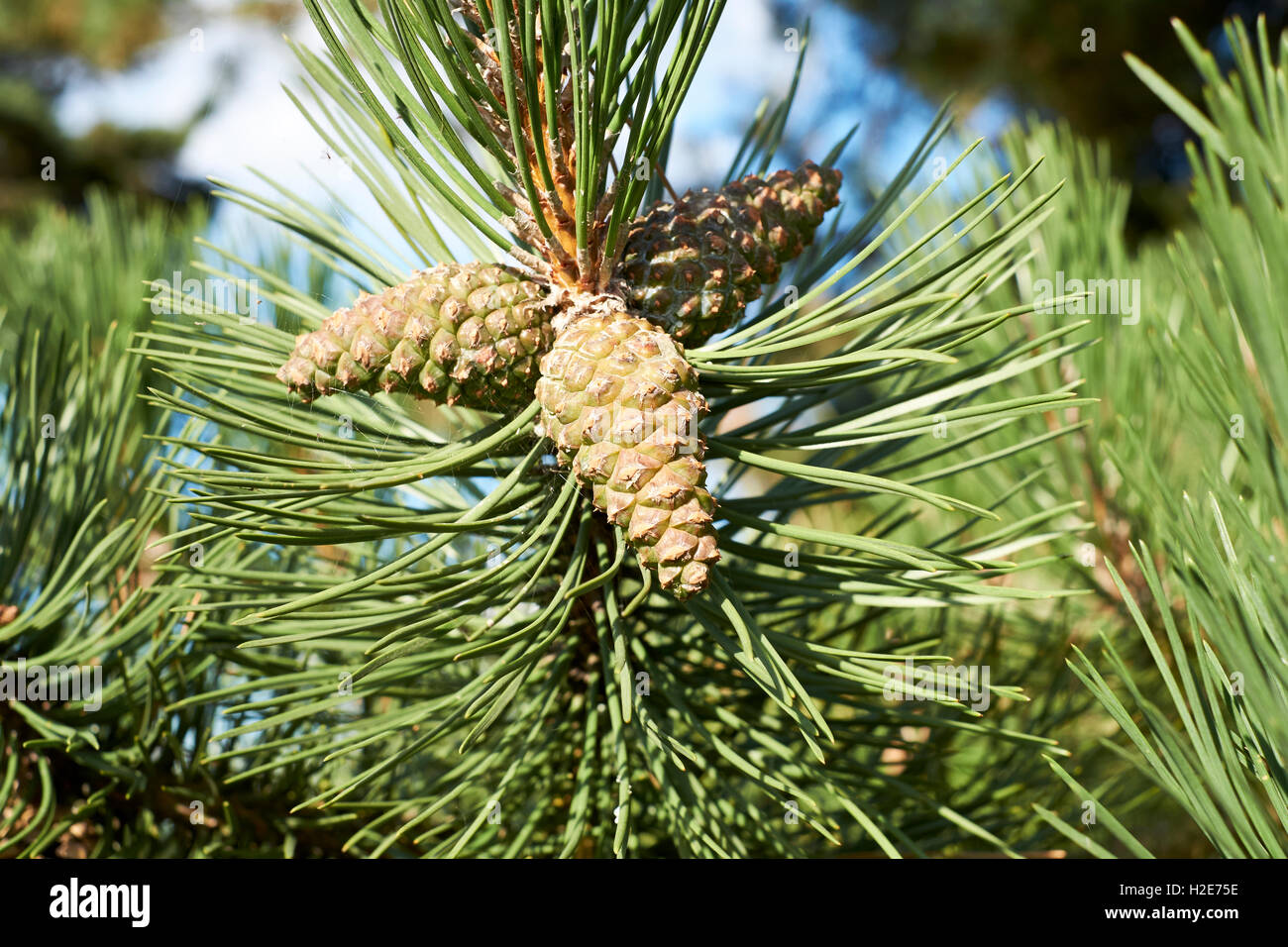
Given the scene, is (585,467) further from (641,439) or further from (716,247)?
(716,247)

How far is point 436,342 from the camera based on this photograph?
380mm

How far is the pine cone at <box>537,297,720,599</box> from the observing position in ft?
1.15

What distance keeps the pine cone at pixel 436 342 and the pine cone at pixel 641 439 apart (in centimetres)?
3

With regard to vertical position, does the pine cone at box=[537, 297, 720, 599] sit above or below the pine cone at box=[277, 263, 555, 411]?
below

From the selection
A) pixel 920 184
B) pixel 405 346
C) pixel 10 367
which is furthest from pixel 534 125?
pixel 920 184

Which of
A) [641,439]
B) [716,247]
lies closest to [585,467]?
[641,439]

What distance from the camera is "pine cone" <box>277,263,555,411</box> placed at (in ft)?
1.24

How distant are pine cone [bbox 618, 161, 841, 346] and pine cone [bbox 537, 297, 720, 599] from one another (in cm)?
5

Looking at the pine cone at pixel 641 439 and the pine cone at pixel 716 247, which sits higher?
the pine cone at pixel 716 247

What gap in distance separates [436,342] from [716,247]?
133 mm

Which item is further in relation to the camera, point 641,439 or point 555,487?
point 555,487

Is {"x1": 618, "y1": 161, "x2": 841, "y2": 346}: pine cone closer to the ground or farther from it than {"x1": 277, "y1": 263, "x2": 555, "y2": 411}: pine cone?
farther from it

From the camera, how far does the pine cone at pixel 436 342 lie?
1.24ft
